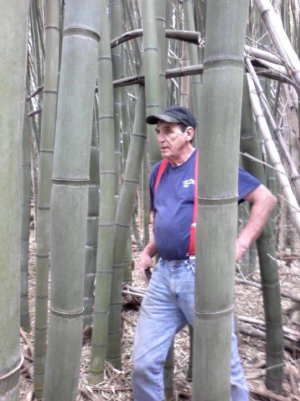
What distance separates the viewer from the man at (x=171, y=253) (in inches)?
54.6

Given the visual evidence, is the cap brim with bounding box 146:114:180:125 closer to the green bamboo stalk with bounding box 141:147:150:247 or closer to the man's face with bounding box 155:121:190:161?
the man's face with bounding box 155:121:190:161

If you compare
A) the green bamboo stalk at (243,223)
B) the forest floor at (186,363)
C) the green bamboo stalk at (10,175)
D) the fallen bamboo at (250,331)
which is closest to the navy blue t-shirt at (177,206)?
the forest floor at (186,363)

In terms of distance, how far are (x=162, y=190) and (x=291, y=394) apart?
1.06 m

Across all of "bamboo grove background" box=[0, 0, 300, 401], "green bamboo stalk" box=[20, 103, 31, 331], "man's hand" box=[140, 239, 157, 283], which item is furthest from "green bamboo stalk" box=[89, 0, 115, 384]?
"green bamboo stalk" box=[20, 103, 31, 331]

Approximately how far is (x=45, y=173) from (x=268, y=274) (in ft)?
3.23

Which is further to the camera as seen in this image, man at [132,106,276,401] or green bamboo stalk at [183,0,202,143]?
green bamboo stalk at [183,0,202,143]

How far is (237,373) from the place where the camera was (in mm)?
1384

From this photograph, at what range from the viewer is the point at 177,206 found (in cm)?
144

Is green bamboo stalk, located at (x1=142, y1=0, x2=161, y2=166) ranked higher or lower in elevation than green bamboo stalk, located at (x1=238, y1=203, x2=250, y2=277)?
higher

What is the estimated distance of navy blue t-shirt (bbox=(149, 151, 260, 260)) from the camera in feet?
4.61

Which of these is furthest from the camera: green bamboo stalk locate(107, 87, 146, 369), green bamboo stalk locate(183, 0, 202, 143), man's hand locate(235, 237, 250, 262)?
green bamboo stalk locate(183, 0, 202, 143)

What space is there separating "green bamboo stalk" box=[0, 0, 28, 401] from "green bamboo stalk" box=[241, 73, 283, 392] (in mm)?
1013

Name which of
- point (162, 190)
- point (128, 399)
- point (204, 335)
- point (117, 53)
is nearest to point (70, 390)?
point (204, 335)

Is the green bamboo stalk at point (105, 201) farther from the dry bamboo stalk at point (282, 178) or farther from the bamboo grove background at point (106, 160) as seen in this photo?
the dry bamboo stalk at point (282, 178)
